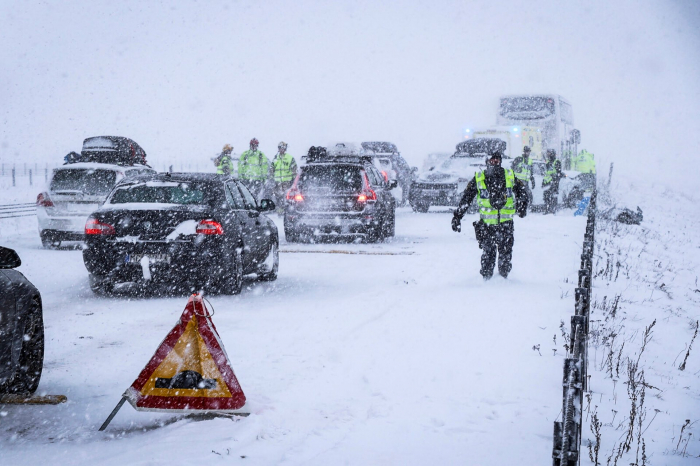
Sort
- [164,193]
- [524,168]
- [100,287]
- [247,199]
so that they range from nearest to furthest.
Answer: [164,193] < [100,287] < [247,199] < [524,168]

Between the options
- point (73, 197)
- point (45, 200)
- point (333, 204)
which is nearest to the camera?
point (73, 197)

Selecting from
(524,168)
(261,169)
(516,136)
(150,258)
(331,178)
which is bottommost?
(150,258)

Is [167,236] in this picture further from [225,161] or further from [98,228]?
[225,161]

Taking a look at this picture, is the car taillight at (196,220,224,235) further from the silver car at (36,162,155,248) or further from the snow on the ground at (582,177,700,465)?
the silver car at (36,162,155,248)

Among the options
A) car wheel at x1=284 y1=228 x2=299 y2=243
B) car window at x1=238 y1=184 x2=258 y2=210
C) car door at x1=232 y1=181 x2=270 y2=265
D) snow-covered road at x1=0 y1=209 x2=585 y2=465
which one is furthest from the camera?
car wheel at x1=284 y1=228 x2=299 y2=243

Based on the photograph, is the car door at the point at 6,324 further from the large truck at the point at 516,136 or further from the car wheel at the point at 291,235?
the large truck at the point at 516,136

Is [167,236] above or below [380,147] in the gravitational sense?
below

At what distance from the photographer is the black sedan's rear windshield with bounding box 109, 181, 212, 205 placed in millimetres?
9281

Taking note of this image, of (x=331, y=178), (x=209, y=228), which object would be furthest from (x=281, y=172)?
(x=209, y=228)

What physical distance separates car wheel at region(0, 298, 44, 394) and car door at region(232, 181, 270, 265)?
4.50 meters

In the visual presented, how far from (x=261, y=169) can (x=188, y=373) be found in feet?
55.7

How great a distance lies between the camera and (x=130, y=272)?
885cm

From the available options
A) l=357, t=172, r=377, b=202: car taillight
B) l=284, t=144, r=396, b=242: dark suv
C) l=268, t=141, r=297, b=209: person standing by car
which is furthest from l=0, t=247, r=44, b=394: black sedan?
l=268, t=141, r=297, b=209: person standing by car

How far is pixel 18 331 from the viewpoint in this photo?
4.89m
